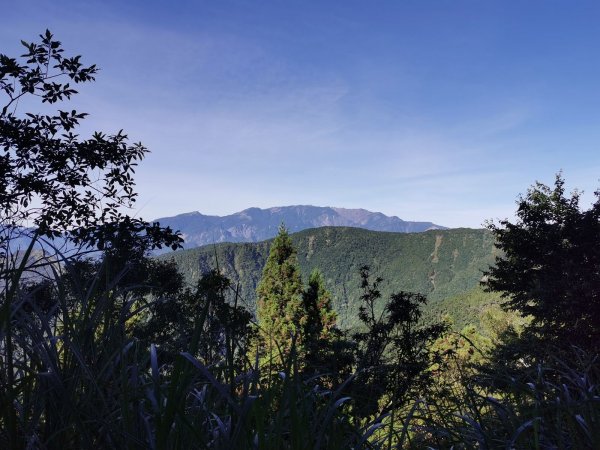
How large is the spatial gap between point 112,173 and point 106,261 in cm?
556

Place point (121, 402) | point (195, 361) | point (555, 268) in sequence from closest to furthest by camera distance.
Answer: point (195, 361)
point (121, 402)
point (555, 268)

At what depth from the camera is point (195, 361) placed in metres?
0.90

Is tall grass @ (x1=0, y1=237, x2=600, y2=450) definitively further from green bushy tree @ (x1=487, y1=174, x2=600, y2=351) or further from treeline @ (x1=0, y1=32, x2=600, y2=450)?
green bushy tree @ (x1=487, y1=174, x2=600, y2=351)

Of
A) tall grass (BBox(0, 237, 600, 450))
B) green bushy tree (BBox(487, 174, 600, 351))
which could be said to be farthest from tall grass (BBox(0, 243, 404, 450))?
green bushy tree (BBox(487, 174, 600, 351))

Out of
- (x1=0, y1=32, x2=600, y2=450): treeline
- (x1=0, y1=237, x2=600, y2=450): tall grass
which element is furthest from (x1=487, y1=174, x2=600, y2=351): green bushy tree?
(x1=0, y1=237, x2=600, y2=450): tall grass

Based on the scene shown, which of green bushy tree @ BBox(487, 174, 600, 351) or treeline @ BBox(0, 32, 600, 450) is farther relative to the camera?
green bushy tree @ BBox(487, 174, 600, 351)

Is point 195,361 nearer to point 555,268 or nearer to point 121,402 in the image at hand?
point 121,402

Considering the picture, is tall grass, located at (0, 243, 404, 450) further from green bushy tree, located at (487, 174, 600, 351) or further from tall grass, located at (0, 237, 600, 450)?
green bushy tree, located at (487, 174, 600, 351)

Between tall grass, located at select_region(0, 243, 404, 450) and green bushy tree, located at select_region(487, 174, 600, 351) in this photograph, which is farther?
green bushy tree, located at select_region(487, 174, 600, 351)

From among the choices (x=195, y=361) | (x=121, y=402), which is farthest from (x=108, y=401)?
(x=195, y=361)

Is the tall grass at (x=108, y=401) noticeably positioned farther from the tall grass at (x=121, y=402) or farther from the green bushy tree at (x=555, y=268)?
the green bushy tree at (x=555, y=268)

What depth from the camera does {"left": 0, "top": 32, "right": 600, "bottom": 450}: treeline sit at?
3.68 feet

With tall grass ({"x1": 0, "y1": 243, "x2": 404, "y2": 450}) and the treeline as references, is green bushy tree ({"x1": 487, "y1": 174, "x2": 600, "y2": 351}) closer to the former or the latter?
the treeline

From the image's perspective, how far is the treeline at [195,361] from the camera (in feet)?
3.68
